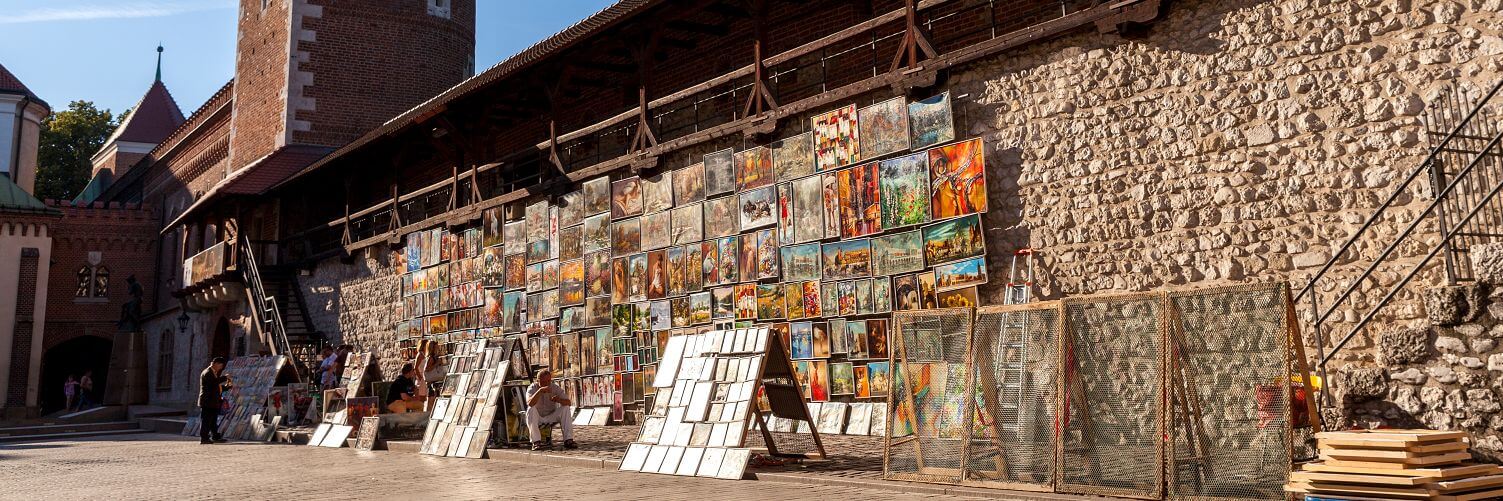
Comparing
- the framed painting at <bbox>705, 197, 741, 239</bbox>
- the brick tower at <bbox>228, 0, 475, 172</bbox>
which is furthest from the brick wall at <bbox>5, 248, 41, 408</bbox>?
the framed painting at <bbox>705, 197, 741, 239</bbox>

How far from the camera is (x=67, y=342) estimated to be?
35.0 m

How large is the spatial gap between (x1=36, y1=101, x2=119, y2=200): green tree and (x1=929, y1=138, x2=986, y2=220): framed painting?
4653cm

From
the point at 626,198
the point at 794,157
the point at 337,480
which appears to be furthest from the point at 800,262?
the point at 337,480

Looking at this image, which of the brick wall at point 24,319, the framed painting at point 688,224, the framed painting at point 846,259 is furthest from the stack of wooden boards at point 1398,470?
the brick wall at point 24,319

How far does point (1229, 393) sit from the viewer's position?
6113mm

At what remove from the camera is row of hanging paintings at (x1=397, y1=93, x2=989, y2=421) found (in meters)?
10.5

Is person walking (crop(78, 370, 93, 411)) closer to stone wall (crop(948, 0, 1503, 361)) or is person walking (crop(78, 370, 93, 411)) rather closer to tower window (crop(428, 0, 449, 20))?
tower window (crop(428, 0, 449, 20))

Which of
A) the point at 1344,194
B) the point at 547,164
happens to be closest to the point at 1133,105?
the point at 1344,194

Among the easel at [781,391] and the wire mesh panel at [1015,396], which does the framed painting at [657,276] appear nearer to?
the easel at [781,391]

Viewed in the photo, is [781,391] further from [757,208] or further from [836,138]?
[757,208]

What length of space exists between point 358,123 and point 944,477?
77.4ft

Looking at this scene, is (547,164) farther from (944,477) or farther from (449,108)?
(944,477)

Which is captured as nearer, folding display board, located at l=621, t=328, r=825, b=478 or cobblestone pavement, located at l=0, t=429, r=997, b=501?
cobblestone pavement, located at l=0, t=429, r=997, b=501

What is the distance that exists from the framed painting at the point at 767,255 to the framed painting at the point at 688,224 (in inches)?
40.8
